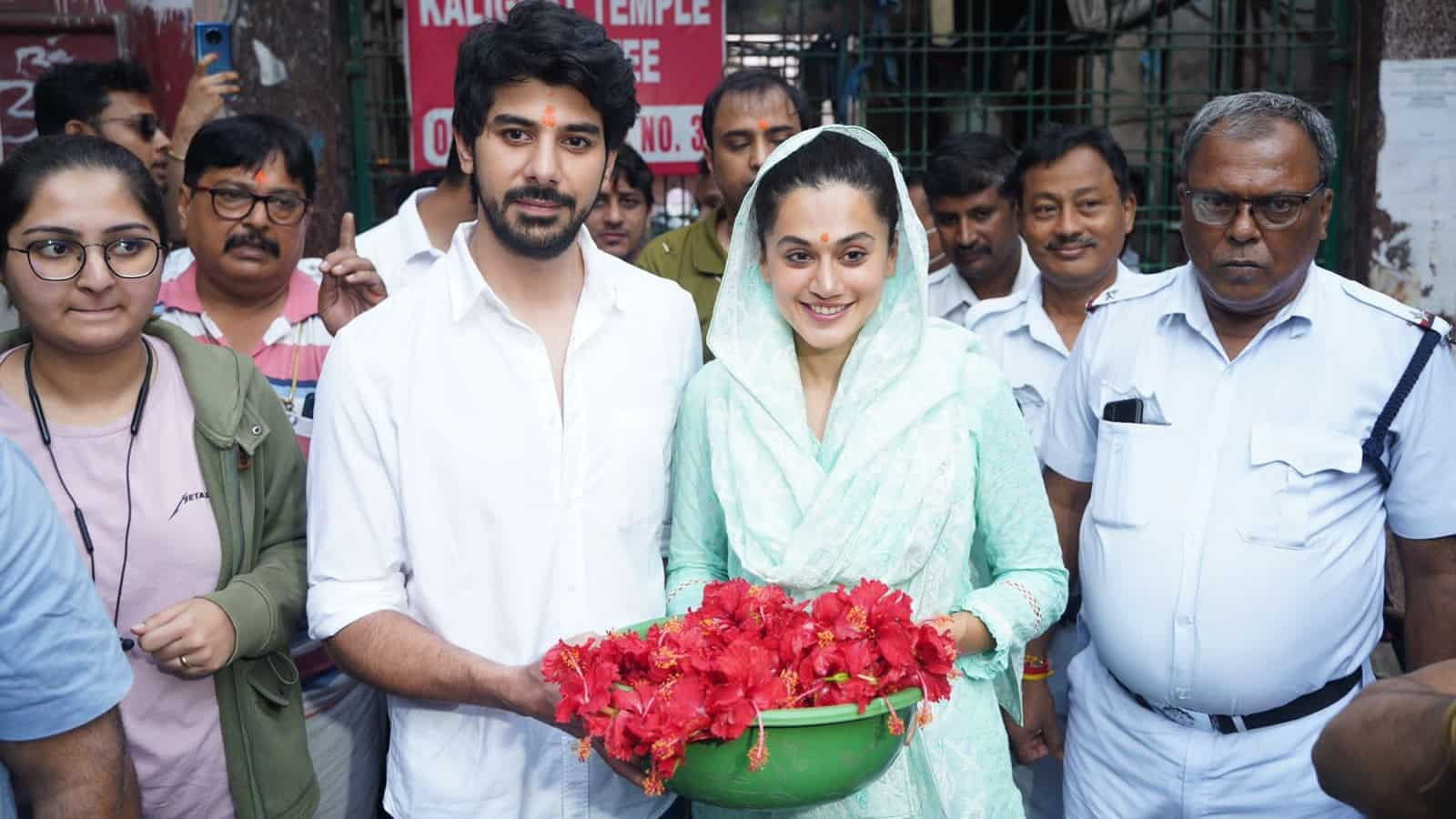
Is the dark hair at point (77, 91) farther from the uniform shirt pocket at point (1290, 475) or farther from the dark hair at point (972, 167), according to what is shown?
the uniform shirt pocket at point (1290, 475)

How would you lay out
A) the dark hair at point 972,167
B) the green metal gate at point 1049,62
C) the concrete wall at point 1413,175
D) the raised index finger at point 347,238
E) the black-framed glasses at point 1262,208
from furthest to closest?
the green metal gate at point 1049,62, the concrete wall at point 1413,175, the dark hair at point 972,167, the raised index finger at point 347,238, the black-framed glasses at point 1262,208

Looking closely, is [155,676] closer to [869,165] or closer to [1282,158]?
[869,165]

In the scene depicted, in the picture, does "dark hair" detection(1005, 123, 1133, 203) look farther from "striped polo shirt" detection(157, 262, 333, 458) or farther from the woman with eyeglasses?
the woman with eyeglasses

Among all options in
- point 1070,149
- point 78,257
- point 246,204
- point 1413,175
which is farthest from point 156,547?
point 1413,175

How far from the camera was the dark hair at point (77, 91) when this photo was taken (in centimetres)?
410

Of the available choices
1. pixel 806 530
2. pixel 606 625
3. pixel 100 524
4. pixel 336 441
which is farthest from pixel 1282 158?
pixel 100 524

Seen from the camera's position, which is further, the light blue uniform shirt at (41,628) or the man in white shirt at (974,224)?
the man in white shirt at (974,224)

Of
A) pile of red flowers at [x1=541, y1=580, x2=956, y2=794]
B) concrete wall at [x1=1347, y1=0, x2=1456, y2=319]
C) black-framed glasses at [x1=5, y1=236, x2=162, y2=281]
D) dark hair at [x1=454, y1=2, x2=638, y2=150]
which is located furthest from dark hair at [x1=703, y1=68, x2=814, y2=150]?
concrete wall at [x1=1347, y1=0, x2=1456, y2=319]

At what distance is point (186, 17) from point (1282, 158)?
4.32m

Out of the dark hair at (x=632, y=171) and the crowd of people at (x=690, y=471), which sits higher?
the dark hair at (x=632, y=171)

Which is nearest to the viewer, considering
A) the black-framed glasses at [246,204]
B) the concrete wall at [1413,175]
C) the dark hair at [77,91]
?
the black-framed glasses at [246,204]

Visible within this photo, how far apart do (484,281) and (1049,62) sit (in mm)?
4053

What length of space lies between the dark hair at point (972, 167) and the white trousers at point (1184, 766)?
1.96m

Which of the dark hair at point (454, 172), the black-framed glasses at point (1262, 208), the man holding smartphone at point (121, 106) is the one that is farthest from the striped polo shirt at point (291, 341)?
the black-framed glasses at point (1262, 208)
